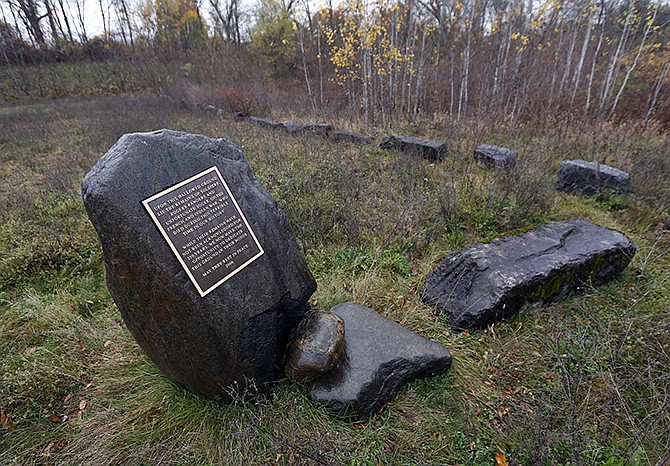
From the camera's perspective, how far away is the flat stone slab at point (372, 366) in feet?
7.00

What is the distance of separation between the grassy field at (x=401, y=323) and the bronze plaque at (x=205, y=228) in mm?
968

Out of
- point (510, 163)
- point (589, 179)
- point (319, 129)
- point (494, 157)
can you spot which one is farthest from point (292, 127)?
point (589, 179)

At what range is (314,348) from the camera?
2.13 metres

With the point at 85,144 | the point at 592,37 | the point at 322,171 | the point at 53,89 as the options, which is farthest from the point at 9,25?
the point at 592,37

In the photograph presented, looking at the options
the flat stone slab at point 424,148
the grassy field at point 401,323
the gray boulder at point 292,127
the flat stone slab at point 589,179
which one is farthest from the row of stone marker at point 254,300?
the gray boulder at point 292,127

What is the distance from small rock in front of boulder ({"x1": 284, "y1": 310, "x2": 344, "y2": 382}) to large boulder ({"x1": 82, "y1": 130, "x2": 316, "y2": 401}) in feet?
0.39

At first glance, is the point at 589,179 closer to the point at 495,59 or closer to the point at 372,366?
the point at 372,366

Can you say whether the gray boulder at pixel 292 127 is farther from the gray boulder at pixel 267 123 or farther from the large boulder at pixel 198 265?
the large boulder at pixel 198 265

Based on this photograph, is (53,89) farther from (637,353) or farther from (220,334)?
(637,353)

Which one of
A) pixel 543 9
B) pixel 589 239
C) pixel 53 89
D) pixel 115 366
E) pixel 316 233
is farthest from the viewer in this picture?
pixel 53 89

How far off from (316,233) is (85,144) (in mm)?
8850

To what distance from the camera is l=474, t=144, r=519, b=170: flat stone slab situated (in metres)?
5.47

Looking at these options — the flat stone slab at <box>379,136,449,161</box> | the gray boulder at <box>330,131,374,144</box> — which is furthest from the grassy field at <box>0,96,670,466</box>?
the gray boulder at <box>330,131,374,144</box>

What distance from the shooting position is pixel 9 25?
23.9 m
